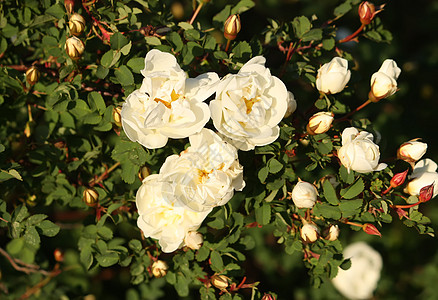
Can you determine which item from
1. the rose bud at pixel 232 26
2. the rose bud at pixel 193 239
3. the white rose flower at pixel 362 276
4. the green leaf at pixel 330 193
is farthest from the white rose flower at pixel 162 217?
the white rose flower at pixel 362 276

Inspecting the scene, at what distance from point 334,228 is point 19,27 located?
44.1 inches

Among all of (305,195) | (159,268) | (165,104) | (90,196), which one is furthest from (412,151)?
(90,196)

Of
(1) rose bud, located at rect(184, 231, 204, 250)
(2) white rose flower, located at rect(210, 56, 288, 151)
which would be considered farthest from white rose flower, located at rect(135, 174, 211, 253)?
(2) white rose flower, located at rect(210, 56, 288, 151)

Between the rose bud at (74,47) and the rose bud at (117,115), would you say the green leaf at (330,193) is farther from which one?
Result: the rose bud at (74,47)

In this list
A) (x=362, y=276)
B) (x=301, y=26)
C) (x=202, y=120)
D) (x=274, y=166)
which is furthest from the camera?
(x=362, y=276)

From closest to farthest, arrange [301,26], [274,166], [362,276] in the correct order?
[274,166], [301,26], [362,276]

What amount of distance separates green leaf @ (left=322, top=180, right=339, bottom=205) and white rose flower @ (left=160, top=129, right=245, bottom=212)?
0.24 metres

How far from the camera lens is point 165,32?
1.39 m

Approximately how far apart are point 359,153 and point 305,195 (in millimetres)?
162

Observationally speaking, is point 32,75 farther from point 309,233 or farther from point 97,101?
point 309,233

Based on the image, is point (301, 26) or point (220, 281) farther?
point (301, 26)

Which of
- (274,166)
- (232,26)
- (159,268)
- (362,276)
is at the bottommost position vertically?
(362,276)

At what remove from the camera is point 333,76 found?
1173 mm

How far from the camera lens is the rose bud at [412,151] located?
1145mm
